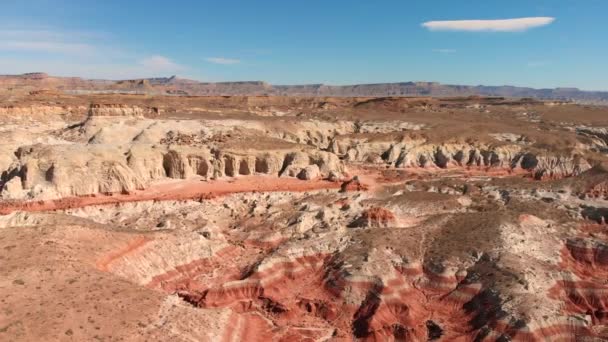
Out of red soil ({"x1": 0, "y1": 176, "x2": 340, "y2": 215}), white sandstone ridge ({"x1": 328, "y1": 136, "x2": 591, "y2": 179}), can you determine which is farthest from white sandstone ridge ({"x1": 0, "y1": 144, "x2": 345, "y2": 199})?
white sandstone ridge ({"x1": 328, "y1": 136, "x2": 591, "y2": 179})

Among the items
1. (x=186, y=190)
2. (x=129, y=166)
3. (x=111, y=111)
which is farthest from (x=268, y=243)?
(x=111, y=111)

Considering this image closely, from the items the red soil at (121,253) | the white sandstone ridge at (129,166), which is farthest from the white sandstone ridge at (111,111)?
the red soil at (121,253)

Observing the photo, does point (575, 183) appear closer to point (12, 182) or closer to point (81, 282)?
point (81, 282)

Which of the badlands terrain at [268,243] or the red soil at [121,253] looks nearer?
the badlands terrain at [268,243]

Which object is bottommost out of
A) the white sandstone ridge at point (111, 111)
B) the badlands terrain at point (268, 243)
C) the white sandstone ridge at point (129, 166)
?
the badlands terrain at point (268, 243)

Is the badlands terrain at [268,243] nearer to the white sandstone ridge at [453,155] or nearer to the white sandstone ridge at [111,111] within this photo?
the white sandstone ridge at [111,111]

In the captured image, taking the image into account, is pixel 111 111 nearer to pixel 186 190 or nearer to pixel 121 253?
pixel 186 190
